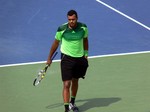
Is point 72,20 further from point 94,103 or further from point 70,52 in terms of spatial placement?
point 94,103

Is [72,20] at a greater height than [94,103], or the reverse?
[72,20]

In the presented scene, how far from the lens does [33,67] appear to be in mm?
13188

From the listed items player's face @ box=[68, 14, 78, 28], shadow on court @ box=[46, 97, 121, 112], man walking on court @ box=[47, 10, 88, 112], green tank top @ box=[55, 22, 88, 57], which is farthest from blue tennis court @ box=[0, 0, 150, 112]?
player's face @ box=[68, 14, 78, 28]

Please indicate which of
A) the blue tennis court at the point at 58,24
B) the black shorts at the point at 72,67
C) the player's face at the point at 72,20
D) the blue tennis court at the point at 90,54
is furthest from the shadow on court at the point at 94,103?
the blue tennis court at the point at 58,24

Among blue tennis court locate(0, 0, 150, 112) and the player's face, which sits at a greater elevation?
the player's face

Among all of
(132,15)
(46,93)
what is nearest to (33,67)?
(46,93)

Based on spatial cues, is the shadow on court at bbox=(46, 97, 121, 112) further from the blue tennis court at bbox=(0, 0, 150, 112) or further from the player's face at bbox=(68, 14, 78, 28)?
the player's face at bbox=(68, 14, 78, 28)

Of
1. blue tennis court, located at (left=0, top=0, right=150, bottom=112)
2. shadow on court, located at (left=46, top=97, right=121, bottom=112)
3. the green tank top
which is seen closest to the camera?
the green tank top

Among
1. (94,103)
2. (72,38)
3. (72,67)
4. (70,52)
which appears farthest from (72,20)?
(94,103)

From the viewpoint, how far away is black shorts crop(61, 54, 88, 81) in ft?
33.0

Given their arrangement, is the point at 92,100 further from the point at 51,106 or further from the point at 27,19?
the point at 27,19

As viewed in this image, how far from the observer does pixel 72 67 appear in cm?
1012

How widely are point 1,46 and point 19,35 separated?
3.41 feet

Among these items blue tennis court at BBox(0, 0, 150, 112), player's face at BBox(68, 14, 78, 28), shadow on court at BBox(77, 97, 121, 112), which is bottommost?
shadow on court at BBox(77, 97, 121, 112)
